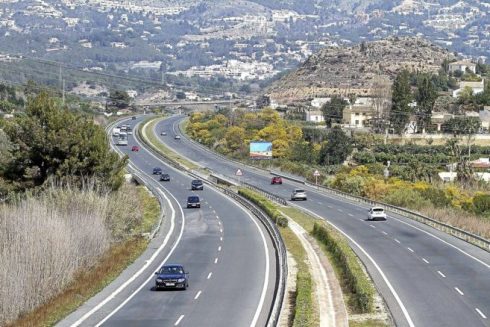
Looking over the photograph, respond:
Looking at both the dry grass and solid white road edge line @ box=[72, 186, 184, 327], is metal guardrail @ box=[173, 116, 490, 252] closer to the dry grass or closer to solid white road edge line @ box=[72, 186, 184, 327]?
the dry grass

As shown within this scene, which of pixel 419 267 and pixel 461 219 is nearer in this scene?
pixel 419 267

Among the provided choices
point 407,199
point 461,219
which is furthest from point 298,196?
point 461,219

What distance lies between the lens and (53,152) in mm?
67188

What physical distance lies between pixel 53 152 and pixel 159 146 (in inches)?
→ 3148

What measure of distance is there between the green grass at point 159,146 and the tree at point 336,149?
17202mm

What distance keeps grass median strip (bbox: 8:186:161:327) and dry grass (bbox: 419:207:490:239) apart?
19765 millimetres

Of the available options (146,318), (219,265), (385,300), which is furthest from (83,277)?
(385,300)

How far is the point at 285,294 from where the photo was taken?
38.2 metres

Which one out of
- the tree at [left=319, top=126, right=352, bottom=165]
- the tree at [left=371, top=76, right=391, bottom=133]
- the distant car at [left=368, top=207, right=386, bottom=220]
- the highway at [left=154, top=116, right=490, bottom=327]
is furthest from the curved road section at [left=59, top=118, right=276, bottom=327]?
the tree at [left=371, top=76, right=391, bottom=133]

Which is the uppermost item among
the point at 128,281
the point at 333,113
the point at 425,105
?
the point at 425,105

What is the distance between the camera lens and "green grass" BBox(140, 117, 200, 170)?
415 ft

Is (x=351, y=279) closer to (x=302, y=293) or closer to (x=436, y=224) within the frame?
(x=302, y=293)

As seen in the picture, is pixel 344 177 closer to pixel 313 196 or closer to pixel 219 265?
pixel 313 196

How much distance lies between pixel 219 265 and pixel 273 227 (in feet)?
42.3
